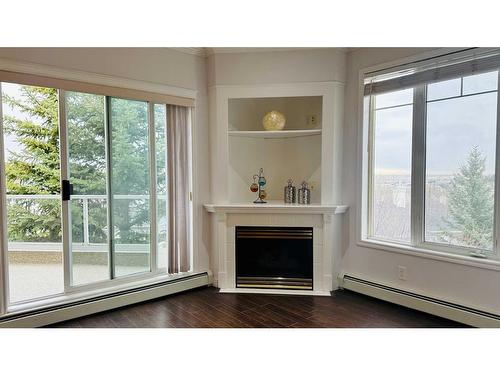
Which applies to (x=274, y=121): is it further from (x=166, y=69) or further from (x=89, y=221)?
(x=89, y=221)

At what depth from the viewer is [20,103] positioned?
2.65 metres

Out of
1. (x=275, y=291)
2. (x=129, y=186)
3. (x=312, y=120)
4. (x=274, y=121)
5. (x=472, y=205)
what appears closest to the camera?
(x=472, y=205)

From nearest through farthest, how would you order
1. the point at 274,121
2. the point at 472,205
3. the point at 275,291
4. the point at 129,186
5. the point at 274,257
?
the point at 472,205 < the point at 129,186 < the point at 275,291 < the point at 274,257 < the point at 274,121

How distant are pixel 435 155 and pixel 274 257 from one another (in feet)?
6.27

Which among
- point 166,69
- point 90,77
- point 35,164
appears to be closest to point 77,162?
point 35,164

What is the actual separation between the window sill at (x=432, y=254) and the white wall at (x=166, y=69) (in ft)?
5.88

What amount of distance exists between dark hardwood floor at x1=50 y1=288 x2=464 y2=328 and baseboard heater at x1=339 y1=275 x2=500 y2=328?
0.05 m

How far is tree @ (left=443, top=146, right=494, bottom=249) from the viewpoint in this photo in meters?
2.48

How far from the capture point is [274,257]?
3449 millimetres

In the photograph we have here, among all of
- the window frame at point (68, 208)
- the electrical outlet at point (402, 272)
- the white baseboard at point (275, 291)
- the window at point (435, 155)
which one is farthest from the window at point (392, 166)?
the window frame at point (68, 208)

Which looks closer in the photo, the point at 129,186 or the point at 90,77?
the point at 90,77

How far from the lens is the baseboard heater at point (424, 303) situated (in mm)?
2359

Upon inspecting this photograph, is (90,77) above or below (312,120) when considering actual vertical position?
above

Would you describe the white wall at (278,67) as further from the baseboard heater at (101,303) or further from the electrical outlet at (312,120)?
the baseboard heater at (101,303)
